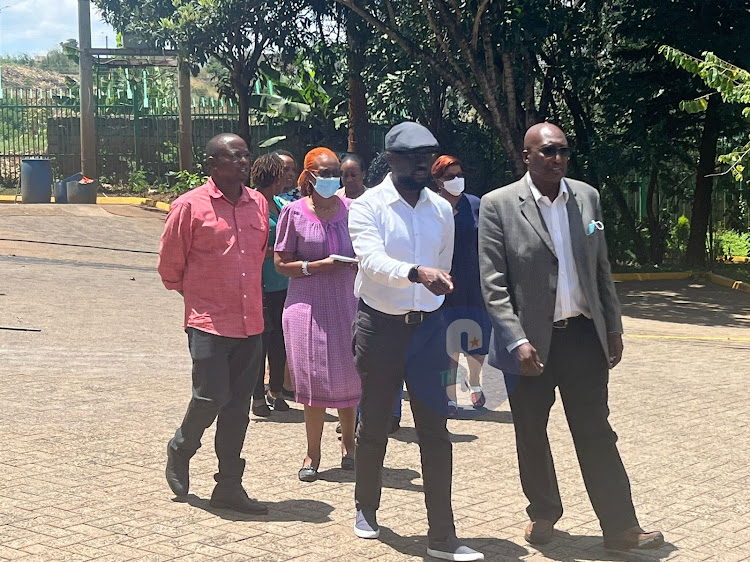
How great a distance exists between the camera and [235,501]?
238 inches

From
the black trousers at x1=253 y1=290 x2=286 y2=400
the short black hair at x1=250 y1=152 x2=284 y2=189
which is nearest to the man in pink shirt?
the black trousers at x1=253 y1=290 x2=286 y2=400

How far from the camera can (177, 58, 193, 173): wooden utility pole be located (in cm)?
2814

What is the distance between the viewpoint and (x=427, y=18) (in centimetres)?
1870

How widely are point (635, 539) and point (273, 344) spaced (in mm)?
4249

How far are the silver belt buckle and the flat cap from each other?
0.74 meters

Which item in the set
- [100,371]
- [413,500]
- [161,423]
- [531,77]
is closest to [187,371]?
[100,371]

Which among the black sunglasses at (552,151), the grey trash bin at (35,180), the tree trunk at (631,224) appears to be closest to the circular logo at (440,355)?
the black sunglasses at (552,151)

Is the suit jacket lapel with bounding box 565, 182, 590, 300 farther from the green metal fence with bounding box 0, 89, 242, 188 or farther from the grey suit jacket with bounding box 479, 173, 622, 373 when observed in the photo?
the green metal fence with bounding box 0, 89, 242, 188

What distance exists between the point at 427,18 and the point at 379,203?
13.7m

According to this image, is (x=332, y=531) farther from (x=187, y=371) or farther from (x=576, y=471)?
(x=187, y=371)

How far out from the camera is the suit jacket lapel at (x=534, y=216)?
5.41 metres

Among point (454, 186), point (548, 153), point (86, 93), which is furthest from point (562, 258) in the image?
point (86, 93)

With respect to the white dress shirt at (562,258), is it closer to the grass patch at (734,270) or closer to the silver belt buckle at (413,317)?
the silver belt buckle at (413,317)

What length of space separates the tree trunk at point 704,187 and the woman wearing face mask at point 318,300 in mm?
13882
